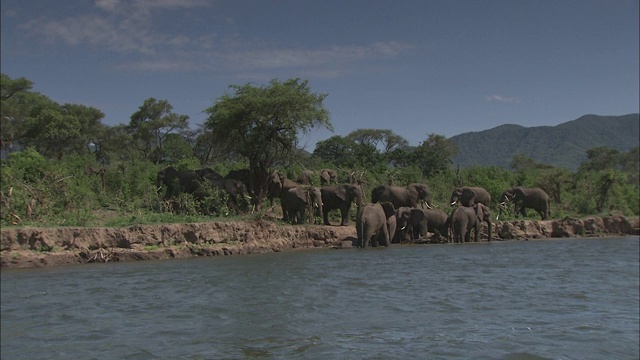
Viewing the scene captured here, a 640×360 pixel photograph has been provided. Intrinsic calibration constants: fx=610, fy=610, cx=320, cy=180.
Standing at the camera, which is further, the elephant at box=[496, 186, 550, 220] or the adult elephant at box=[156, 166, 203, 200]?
the elephant at box=[496, 186, 550, 220]

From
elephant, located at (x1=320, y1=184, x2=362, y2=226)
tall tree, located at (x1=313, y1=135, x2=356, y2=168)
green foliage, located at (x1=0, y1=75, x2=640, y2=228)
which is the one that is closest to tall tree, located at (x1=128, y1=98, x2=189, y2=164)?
green foliage, located at (x1=0, y1=75, x2=640, y2=228)

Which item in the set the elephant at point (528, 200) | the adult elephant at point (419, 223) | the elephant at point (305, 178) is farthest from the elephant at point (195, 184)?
the elephant at point (528, 200)

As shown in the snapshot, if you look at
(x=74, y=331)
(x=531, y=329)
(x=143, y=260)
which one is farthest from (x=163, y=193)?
(x=531, y=329)

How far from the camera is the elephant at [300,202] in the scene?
77.8 feet

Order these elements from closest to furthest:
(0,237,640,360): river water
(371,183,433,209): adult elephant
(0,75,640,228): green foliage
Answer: (0,237,640,360): river water
(0,75,640,228): green foliage
(371,183,433,209): adult elephant

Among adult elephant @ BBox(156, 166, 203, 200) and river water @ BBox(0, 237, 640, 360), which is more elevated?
adult elephant @ BBox(156, 166, 203, 200)

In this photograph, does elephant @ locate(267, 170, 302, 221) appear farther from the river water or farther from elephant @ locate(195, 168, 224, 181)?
the river water

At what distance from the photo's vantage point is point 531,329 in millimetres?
8398

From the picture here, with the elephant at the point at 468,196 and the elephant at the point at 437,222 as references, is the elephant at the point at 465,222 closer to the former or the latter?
the elephant at the point at 437,222

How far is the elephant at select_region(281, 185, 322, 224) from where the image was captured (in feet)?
77.8

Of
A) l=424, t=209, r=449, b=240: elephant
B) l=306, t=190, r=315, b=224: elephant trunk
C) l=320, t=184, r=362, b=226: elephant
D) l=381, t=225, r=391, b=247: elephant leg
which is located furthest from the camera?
l=320, t=184, r=362, b=226: elephant

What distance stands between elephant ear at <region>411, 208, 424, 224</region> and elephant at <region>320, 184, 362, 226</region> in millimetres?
2321

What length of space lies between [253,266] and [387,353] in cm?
952

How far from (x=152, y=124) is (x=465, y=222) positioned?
94.8ft
